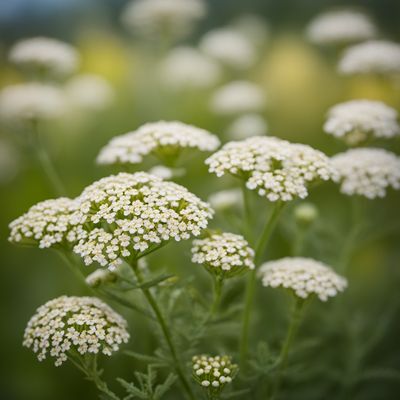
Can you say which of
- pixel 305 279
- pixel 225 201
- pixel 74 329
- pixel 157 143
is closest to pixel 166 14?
pixel 225 201

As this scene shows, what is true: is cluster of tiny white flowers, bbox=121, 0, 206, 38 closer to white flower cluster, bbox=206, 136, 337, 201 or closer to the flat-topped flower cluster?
white flower cluster, bbox=206, 136, 337, 201

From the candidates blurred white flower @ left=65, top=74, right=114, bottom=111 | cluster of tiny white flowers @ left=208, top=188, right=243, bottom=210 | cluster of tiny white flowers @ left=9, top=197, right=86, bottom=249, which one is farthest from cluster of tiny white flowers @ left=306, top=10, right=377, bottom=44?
cluster of tiny white flowers @ left=9, top=197, right=86, bottom=249

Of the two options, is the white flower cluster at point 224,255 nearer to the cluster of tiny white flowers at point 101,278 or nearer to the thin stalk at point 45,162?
the cluster of tiny white flowers at point 101,278

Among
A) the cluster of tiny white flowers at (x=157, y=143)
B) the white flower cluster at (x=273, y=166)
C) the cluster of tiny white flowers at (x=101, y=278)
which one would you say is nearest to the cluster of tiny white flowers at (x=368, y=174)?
the white flower cluster at (x=273, y=166)

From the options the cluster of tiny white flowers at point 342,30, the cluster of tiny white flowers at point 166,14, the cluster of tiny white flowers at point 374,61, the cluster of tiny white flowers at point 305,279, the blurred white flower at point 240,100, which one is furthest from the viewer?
the cluster of tiny white flowers at point 166,14

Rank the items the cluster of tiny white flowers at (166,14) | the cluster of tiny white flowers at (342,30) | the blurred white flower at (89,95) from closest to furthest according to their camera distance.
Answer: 1. the cluster of tiny white flowers at (342,30)
2. the cluster of tiny white flowers at (166,14)
3. the blurred white flower at (89,95)

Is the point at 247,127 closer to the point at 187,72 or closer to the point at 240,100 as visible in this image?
the point at 240,100

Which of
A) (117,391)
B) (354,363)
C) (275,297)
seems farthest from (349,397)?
(117,391)
